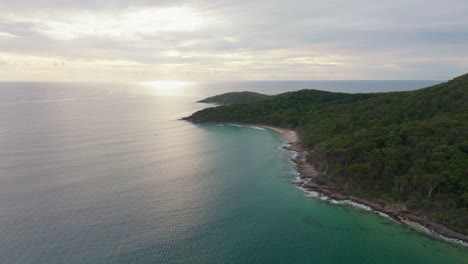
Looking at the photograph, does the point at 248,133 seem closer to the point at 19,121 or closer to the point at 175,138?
the point at 175,138

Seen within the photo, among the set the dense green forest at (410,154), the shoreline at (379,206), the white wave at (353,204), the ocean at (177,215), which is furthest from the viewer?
the white wave at (353,204)

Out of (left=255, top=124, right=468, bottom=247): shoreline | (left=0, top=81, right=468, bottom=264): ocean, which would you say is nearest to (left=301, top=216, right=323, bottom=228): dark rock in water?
(left=0, top=81, right=468, bottom=264): ocean

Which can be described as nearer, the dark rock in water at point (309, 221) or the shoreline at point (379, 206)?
the shoreline at point (379, 206)

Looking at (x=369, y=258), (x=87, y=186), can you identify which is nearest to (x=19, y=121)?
(x=87, y=186)

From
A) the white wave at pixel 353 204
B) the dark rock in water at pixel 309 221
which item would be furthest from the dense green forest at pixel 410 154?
the dark rock in water at pixel 309 221

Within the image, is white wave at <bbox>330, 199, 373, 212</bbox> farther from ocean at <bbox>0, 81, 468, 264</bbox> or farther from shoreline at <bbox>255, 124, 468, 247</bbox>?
ocean at <bbox>0, 81, 468, 264</bbox>

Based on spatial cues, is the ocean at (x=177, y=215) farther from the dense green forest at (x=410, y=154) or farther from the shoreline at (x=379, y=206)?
the dense green forest at (x=410, y=154)

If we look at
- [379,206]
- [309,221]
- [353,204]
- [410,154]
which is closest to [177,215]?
[309,221]
